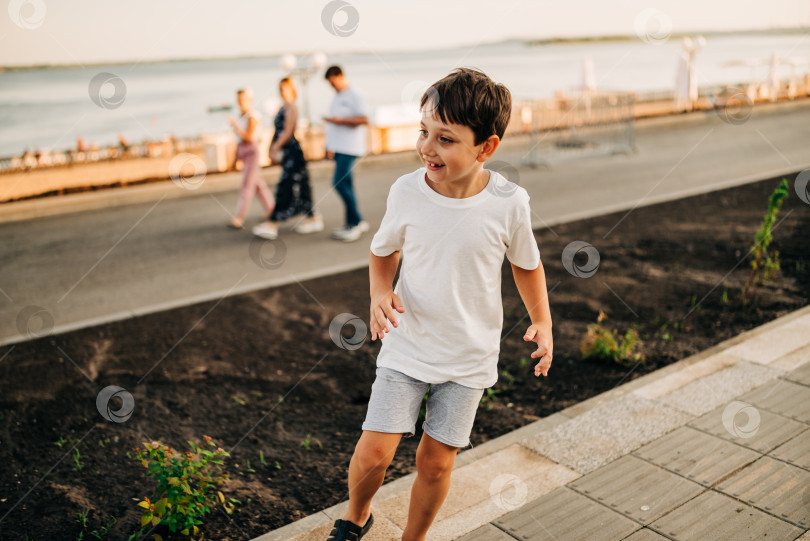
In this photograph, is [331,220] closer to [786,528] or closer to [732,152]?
[786,528]

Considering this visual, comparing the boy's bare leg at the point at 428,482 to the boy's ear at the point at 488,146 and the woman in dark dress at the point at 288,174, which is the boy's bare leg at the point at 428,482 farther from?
the woman in dark dress at the point at 288,174

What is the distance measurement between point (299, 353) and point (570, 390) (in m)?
1.99

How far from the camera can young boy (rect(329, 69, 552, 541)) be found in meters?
2.34

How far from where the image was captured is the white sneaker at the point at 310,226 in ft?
31.2

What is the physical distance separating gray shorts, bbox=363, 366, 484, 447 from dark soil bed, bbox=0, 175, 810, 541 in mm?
1093

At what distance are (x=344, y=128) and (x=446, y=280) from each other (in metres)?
6.60

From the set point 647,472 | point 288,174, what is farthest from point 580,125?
point 647,472

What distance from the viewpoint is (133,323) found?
6.00 meters

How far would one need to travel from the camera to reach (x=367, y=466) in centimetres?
256

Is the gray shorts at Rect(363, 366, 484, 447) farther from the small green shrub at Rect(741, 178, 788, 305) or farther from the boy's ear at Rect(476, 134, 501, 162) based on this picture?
the small green shrub at Rect(741, 178, 788, 305)

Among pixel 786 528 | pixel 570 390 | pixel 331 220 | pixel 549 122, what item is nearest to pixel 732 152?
pixel 549 122

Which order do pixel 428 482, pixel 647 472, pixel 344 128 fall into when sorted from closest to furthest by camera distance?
pixel 428 482
pixel 647 472
pixel 344 128

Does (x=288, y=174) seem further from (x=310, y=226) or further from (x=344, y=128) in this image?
(x=344, y=128)

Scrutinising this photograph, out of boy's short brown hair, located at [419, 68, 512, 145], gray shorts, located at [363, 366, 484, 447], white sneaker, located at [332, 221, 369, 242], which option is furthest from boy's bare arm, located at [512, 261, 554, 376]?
white sneaker, located at [332, 221, 369, 242]
